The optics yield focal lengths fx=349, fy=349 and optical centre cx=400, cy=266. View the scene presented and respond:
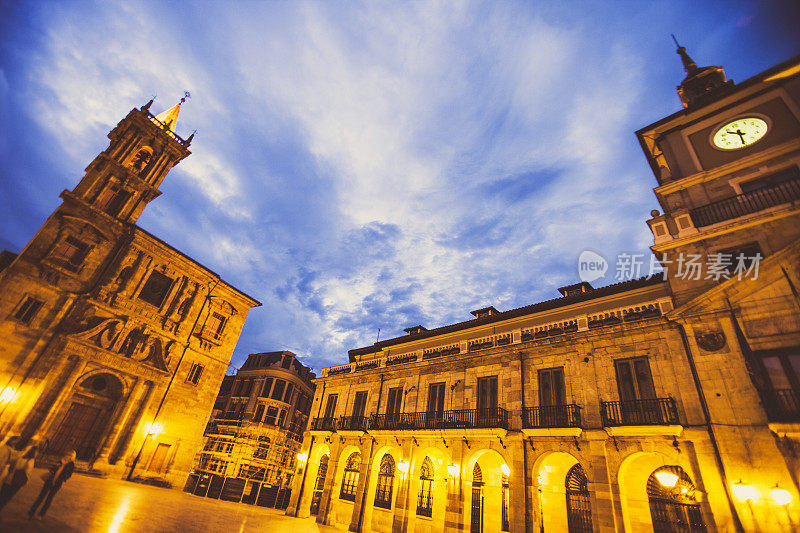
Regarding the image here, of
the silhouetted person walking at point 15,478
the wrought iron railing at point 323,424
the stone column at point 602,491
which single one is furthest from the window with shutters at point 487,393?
the silhouetted person walking at point 15,478

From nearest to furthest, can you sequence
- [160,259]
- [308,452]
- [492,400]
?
[492,400] → [308,452] → [160,259]

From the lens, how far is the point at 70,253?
1020 inches

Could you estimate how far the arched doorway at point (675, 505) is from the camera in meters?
13.0

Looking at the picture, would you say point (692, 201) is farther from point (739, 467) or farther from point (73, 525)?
point (73, 525)

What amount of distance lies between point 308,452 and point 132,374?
48.6 ft

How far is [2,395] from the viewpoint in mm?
21141

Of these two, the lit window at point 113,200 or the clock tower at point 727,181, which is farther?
the lit window at point 113,200

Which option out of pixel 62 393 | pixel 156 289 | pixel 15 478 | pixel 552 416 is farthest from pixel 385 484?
pixel 156 289

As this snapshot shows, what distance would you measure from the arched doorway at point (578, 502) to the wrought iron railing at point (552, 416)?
6.23 ft

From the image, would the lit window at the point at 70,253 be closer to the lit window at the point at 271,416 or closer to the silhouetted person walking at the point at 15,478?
the silhouetted person walking at the point at 15,478

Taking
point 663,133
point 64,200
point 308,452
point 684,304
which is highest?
point 663,133

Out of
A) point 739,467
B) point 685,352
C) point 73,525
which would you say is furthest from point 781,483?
point 73,525

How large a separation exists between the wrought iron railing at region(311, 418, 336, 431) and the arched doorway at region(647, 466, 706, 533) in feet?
61.6

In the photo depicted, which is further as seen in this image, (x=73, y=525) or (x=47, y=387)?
(x=47, y=387)
